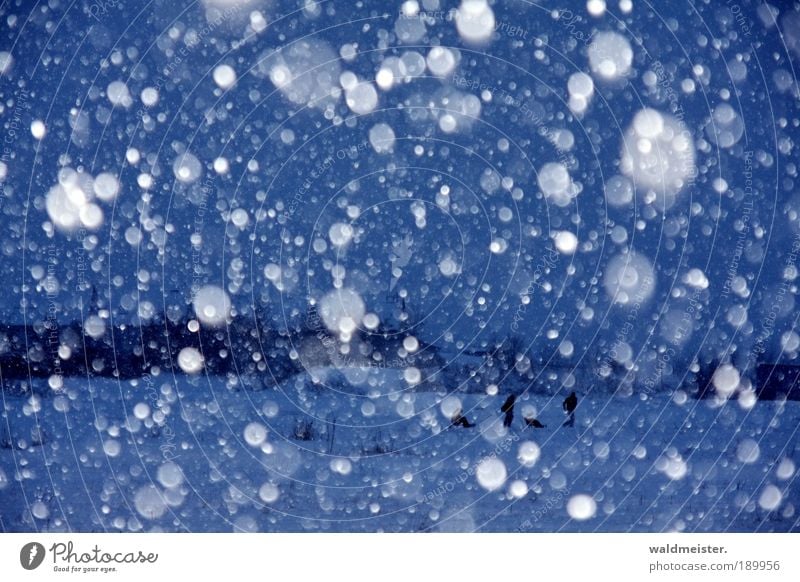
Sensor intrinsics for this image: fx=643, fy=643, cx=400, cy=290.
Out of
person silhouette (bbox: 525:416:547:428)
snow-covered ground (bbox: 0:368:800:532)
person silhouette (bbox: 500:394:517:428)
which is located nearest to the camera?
snow-covered ground (bbox: 0:368:800:532)

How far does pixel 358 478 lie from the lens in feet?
16.0

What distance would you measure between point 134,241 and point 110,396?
358 cm

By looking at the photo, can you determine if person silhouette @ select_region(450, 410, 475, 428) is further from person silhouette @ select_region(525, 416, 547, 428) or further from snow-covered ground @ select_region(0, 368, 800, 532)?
person silhouette @ select_region(525, 416, 547, 428)

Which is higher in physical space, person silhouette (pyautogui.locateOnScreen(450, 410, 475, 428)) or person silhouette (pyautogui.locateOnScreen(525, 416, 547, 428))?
person silhouette (pyautogui.locateOnScreen(450, 410, 475, 428))

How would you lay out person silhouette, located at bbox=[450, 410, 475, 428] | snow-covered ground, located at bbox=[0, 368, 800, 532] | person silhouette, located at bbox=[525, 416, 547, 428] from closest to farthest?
snow-covered ground, located at bbox=[0, 368, 800, 532]
person silhouette, located at bbox=[450, 410, 475, 428]
person silhouette, located at bbox=[525, 416, 547, 428]

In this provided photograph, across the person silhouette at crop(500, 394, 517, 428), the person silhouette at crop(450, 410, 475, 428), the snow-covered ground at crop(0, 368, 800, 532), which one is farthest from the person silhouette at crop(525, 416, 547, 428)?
the person silhouette at crop(450, 410, 475, 428)

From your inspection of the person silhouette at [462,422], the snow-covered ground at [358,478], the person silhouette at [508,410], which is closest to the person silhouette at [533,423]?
the snow-covered ground at [358,478]

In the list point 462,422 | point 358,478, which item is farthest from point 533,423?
point 358,478

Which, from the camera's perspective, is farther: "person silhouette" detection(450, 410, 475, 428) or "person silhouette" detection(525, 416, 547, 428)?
"person silhouette" detection(525, 416, 547, 428)

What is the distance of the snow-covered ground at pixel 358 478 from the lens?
4.09 m

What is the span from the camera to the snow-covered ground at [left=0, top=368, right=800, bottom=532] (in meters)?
4.09

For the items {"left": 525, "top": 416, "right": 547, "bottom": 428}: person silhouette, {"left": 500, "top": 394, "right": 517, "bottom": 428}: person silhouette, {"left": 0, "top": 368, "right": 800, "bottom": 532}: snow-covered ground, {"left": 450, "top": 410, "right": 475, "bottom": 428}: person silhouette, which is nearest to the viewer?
{"left": 0, "top": 368, "right": 800, "bottom": 532}: snow-covered ground

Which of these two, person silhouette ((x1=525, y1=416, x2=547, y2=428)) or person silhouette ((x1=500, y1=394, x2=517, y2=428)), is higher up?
person silhouette ((x1=500, y1=394, x2=517, y2=428))

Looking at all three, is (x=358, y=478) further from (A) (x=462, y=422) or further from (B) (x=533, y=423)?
(B) (x=533, y=423)
